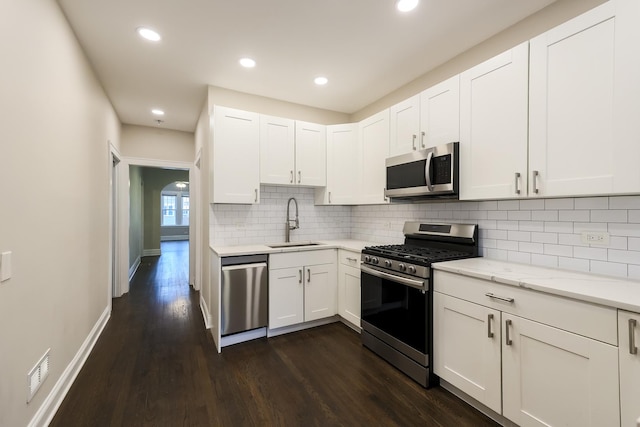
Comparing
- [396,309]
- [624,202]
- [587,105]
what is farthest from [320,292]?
[587,105]

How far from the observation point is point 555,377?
1.48 m

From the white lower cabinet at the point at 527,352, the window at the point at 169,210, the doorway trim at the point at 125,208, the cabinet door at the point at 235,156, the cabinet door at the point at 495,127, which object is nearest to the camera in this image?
the white lower cabinet at the point at 527,352

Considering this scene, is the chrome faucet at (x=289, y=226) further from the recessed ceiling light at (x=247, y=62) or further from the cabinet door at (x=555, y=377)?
the cabinet door at (x=555, y=377)

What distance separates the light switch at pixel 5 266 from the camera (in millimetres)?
1335

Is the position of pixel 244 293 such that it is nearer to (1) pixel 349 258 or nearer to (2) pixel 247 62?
(1) pixel 349 258

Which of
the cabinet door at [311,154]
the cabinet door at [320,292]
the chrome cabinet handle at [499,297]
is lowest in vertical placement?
the cabinet door at [320,292]

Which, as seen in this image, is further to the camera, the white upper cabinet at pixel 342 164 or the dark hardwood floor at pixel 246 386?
the white upper cabinet at pixel 342 164

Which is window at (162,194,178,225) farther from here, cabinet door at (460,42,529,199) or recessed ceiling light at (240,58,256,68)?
cabinet door at (460,42,529,199)

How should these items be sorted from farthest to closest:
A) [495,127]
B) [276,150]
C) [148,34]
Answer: [276,150], [148,34], [495,127]

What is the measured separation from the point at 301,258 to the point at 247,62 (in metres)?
2.03

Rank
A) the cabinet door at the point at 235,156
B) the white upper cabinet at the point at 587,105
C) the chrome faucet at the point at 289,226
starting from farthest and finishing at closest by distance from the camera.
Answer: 1. the chrome faucet at the point at 289,226
2. the cabinet door at the point at 235,156
3. the white upper cabinet at the point at 587,105

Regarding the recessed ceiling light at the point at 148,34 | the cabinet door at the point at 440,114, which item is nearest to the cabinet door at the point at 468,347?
the cabinet door at the point at 440,114

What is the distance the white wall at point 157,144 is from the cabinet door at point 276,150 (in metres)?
2.46

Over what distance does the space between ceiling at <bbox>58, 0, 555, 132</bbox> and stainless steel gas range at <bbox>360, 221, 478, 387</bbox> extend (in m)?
1.60
